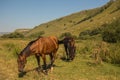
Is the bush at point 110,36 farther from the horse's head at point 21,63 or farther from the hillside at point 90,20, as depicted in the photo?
the hillside at point 90,20

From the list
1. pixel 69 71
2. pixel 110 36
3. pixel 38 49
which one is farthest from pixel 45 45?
pixel 110 36

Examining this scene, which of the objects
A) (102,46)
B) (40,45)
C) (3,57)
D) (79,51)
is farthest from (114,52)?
(3,57)

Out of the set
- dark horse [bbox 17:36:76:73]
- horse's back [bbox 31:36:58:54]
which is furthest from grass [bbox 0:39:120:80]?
horse's back [bbox 31:36:58:54]

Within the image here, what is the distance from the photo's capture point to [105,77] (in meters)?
13.8

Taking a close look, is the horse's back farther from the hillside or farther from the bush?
the hillside

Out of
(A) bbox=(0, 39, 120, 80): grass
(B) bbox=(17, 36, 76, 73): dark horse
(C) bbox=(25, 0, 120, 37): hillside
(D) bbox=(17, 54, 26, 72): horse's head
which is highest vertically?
(C) bbox=(25, 0, 120, 37): hillside

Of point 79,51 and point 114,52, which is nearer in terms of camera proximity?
point 114,52

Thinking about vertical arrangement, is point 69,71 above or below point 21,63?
below

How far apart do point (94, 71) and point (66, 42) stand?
4075 millimetres

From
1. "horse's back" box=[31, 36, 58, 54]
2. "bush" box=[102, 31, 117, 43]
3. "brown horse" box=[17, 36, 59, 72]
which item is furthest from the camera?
"bush" box=[102, 31, 117, 43]

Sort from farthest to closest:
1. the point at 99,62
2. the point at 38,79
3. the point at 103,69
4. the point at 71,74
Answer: the point at 99,62 → the point at 103,69 → the point at 71,74 → the point at 38,79

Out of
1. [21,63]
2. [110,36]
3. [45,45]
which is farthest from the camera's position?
[110,36]

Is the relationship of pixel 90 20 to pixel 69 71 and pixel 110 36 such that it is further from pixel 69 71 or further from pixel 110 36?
pixel 69 71

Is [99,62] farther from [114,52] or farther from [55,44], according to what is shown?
[55,44]
